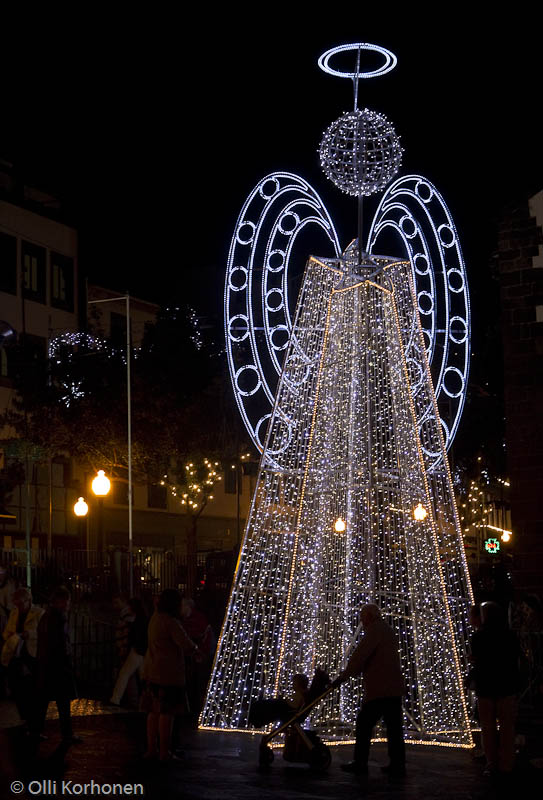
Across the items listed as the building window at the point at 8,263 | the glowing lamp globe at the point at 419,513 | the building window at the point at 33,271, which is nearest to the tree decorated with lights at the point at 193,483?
the building window at the point at 33,271

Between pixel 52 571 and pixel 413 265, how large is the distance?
541 inches

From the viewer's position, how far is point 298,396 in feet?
43.5

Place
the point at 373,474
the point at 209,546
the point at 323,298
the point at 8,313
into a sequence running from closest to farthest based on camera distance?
1. the point at 373,474
2. the point at 323,298
3. the point at 8,313
4. the point at 209,546

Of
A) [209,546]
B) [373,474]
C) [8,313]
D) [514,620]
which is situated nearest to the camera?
[373,474]

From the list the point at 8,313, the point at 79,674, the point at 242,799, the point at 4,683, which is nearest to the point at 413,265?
the point at 242,799

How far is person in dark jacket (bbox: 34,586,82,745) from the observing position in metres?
12.2

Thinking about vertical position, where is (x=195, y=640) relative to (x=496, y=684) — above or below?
above

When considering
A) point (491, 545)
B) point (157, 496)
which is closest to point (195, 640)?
point (491, 545)

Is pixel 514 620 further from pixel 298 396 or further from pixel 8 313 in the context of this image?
pixel 8 313

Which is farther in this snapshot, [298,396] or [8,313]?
[8,313]

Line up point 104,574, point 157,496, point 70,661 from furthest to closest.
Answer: point 157,496 < point 104,574 < point 70,661

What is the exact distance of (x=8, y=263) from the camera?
37.8 m

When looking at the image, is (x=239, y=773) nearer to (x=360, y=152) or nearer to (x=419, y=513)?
(x=419, y=513)

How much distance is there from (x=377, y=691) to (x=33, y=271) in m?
30.0
